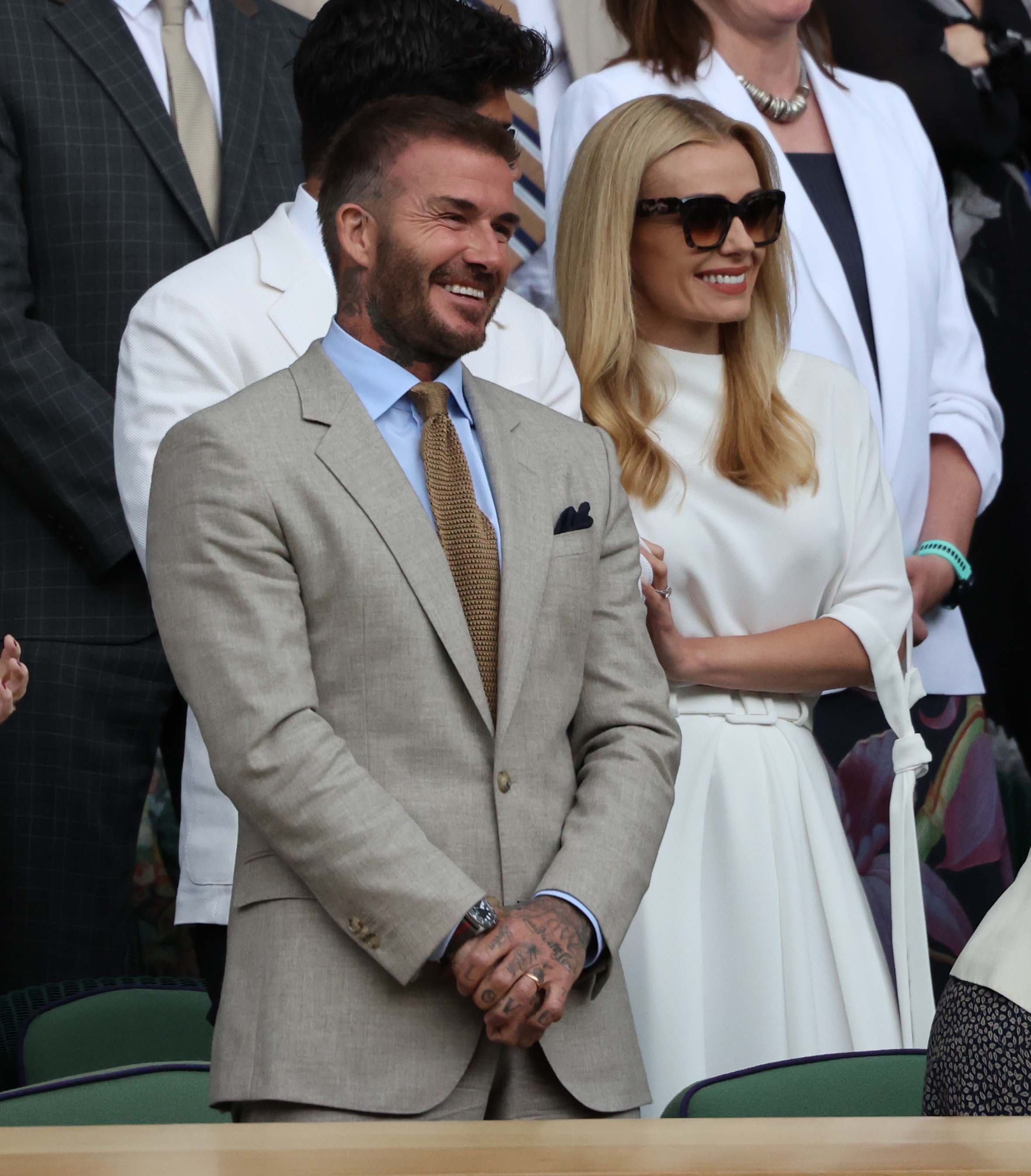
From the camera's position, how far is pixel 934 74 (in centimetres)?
384

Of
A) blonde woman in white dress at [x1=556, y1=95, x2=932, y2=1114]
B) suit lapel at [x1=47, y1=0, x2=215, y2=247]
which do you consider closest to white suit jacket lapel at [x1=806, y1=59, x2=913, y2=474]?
blonde woman in white dress at [x1=556, y1=95, x2=932, y2=1114]

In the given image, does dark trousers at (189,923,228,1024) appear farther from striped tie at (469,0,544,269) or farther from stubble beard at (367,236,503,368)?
striped tie at (469,0,544,269)

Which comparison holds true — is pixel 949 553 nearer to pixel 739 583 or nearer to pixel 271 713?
pixel 739 583

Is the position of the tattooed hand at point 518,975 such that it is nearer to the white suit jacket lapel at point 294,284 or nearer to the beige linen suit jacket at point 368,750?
the beige linen suit jacket at point 368,750

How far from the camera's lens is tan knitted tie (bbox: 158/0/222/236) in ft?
10.5

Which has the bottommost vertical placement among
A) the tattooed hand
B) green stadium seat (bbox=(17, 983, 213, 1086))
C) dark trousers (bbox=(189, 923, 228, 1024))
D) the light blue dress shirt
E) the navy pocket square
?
green stadium seat (bbox=(17, 983, 213, 1086))

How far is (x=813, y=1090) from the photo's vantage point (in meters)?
1.99

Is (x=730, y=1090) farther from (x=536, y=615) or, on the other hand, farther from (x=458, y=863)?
(x=536, y=615)

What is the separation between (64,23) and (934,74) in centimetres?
182

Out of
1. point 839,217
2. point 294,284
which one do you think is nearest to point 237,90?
point 294,284

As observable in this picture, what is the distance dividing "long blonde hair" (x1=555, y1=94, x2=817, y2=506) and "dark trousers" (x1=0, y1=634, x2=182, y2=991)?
0.86 metres

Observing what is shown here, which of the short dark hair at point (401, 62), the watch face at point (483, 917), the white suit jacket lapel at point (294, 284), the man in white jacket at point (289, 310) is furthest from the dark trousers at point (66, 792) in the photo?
the watch face at point (483, 917)

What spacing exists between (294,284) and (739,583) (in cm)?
78

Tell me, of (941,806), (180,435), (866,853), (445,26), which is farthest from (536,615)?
(941,806)
